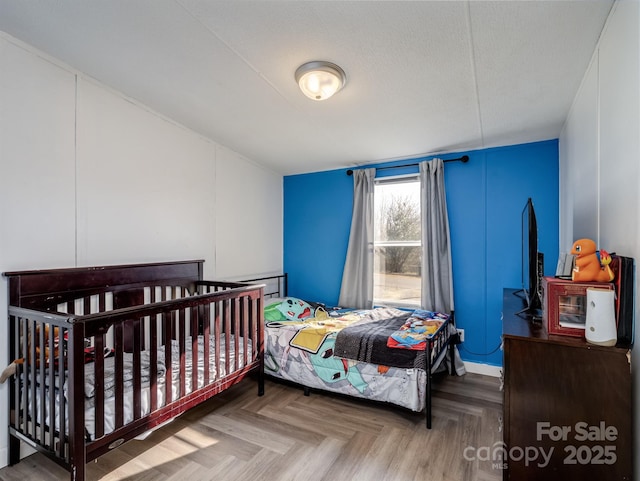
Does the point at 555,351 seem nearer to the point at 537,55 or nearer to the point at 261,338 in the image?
the point at 537,55

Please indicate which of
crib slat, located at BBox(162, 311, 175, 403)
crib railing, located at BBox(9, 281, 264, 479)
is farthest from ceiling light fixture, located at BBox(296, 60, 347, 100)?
crib slat, located at BBox(162, 311, 175, 403)

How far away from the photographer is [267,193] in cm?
390

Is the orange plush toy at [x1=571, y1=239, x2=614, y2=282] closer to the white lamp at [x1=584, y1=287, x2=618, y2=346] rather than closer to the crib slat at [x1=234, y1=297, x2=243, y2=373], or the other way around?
the white lamp at [x1=584, y1=287, x2=618, y2=346]

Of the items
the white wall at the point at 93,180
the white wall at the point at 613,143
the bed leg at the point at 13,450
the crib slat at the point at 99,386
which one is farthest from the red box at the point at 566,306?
the bed leg at the point at 13,450

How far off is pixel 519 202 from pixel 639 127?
2.03 meters

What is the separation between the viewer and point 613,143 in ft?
4.49

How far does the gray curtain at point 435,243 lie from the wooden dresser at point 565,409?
1899mm

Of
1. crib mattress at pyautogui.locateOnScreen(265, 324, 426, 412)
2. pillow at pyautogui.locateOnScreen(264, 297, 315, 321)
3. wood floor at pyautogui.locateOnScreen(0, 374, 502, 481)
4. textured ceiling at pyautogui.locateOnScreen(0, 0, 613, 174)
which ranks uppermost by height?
textured ceiling at pyautogui.locateOnScreen(0, 0, 613, 174)

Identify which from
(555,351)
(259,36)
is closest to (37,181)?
(259,36)

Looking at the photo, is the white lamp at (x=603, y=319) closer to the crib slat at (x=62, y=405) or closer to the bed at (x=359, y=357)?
the bed at (x=359, y=357)

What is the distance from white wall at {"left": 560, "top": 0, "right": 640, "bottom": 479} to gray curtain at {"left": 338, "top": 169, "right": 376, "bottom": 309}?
1874mm

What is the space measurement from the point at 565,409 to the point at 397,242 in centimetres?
246

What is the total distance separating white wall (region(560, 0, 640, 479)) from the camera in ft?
3.74

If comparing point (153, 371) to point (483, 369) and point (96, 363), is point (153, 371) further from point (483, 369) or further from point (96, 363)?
point (483, 369)
